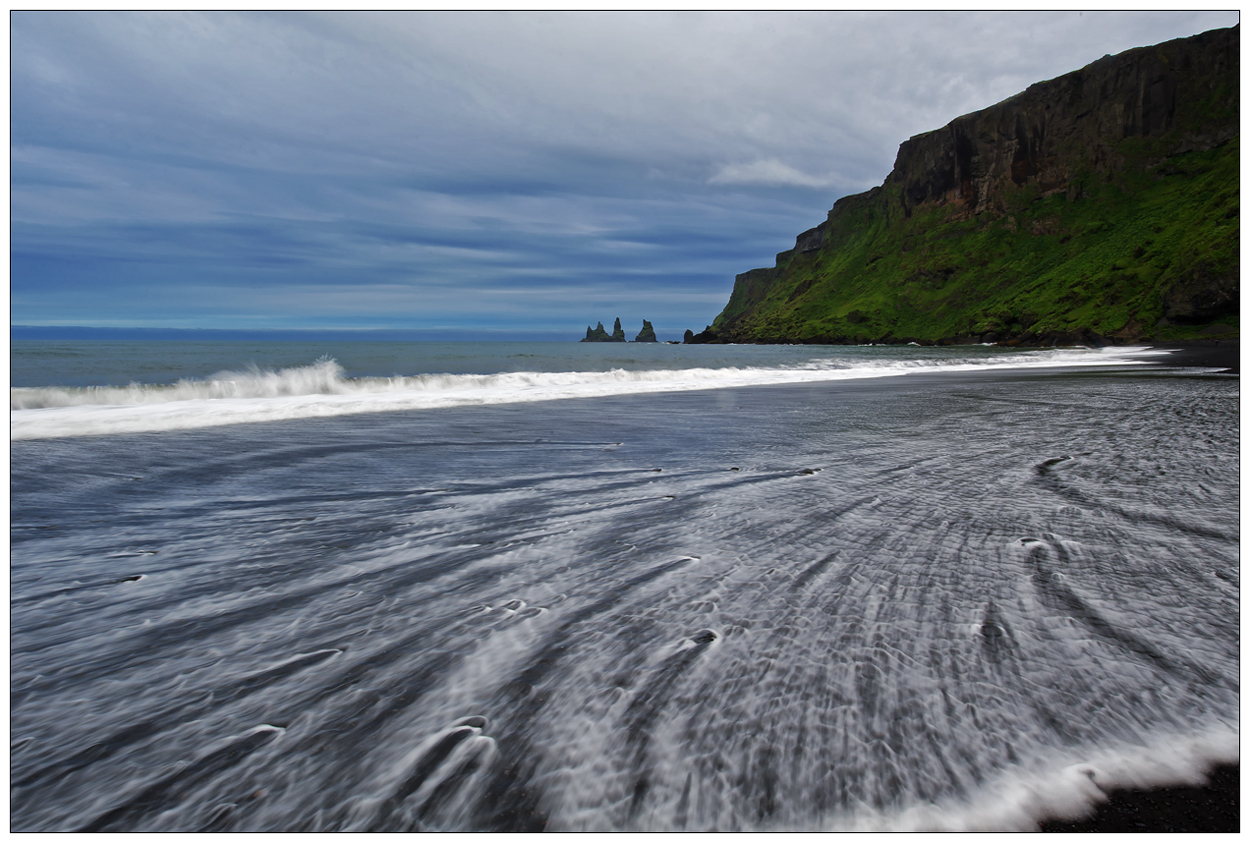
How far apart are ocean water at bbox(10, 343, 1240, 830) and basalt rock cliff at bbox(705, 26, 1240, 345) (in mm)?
71318

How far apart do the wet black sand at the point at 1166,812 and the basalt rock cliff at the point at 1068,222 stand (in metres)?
72.8

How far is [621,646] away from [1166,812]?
4.80 ft

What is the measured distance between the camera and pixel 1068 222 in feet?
336

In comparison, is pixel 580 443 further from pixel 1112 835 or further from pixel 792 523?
pixel 1112 835

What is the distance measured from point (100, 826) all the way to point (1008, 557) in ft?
11.5

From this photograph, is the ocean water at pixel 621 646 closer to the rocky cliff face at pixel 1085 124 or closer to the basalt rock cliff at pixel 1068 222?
the basalt rock cliff at pixel 1068 222

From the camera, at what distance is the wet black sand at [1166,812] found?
134 cm

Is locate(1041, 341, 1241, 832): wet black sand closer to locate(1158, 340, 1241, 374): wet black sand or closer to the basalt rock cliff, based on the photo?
locate(1158, 340, 1241, 374): wet black sand

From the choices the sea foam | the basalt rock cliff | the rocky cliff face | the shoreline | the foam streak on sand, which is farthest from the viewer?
the rocky cliff face

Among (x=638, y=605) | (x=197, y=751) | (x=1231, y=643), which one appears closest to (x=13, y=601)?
(x=197, y=751)

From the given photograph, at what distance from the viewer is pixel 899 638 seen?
2.05 metres

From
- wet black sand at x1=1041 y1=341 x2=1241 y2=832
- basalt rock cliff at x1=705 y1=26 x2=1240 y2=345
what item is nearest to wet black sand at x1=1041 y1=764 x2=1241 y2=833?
wet black sand at x1=1041 y1=341 x2=1241 y2=832

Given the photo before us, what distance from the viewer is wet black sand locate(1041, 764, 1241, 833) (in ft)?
4.41

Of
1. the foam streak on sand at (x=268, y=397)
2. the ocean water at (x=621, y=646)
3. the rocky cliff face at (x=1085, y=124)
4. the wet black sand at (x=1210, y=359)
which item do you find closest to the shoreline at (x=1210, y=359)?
the wet black sand at (x=1210, y=359)
